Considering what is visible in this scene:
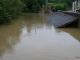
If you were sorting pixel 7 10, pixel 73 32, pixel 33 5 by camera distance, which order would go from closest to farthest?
pixel 73 32 → pixel 7 10 → pixel 33 5

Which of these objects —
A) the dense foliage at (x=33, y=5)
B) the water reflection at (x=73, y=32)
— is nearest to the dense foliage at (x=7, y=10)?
the water reflection at (x=73, y=32)

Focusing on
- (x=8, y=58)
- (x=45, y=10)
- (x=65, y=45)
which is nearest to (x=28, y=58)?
(x=8, y=58)

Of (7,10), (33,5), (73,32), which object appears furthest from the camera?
(33,5)

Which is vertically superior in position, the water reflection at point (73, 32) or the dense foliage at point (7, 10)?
the dense foliage at point (7, 10)

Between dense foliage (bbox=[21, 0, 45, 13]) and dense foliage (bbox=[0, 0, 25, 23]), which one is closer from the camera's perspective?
dense foliage (bbox=[0, 0, 25, 23])

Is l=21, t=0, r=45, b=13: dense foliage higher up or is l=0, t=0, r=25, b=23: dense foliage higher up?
l=0, t=0, r=25, b=23: dense foliage

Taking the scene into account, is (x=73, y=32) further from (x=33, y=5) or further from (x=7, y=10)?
(x=33, y=5)

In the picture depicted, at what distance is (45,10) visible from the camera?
4938 centimetres

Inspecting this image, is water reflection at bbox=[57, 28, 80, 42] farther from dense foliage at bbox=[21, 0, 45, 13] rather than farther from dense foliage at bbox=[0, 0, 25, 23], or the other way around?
dense foliage at bbox=[21, 0, 45, 13]

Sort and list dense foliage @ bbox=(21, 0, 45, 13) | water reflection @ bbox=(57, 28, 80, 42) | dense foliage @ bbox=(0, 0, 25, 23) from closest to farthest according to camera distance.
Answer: water reflection @ bbox=(57, 28, 80, 42)
dense foliage @ bbox=(0, 0, 25, 23)
dense foliage @ bbox=(21, 0, 45, 13)

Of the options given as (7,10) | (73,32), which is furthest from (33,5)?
(73,32)

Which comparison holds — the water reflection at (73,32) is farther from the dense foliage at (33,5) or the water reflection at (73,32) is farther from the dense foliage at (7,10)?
the dense foliage at (33,5)

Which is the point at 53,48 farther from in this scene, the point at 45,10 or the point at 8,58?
the point at 45,10

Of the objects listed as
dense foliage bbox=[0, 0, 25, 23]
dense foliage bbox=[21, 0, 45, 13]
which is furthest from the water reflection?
dense foliage bbox=[21, 0, 45, 13]
